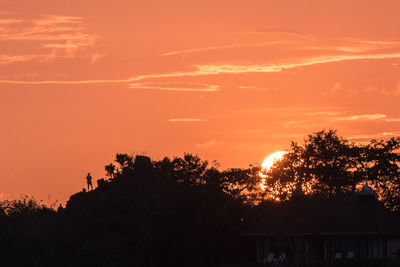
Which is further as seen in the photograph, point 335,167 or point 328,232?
point 335,167

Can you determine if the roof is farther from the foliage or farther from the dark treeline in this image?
the foliage

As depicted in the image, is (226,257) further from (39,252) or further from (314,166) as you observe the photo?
(314,166)

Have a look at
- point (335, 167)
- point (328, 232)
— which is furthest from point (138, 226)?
point (335, 167)

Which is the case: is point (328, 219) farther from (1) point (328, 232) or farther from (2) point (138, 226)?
(2) point (138, 226)

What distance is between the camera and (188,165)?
A: 89.6 metres

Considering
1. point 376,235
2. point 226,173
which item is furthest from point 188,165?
point 376,235

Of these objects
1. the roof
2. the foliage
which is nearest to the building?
the roof

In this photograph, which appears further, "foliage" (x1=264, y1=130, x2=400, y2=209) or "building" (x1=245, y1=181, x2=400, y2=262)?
"foliage" (x1=264, y1=130, x2=400, y2=209)

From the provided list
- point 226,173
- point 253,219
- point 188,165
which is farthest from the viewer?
point 226,173

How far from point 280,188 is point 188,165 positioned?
1929 cm

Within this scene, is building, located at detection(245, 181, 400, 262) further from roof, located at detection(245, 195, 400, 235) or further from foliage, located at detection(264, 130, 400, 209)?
foliage, located at detection(264, 130, 400, 209)

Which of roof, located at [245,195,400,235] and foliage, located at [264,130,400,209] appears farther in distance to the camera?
foliage, located at [264,130,400,209]

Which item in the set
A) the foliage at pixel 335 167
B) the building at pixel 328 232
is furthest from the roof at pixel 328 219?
the foliage at pixel 335 167

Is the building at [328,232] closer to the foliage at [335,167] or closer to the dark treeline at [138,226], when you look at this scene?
the dark treeline at [138,226]
